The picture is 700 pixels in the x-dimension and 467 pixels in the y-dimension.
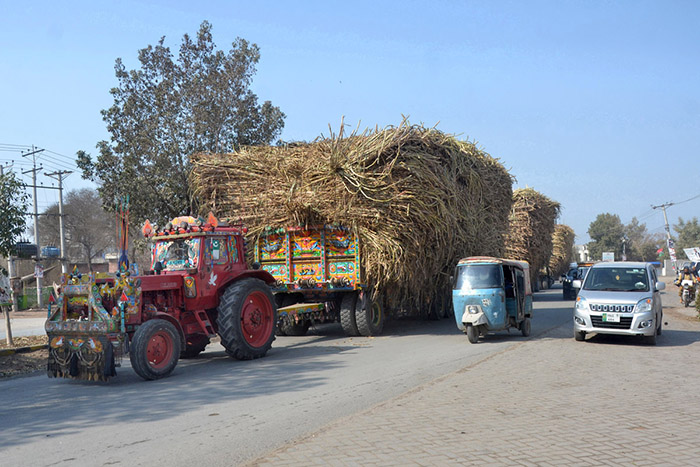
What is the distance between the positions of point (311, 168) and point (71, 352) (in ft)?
22.8

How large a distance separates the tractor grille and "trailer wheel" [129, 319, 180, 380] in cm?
828

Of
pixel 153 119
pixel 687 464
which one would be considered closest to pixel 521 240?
pixel 153 119

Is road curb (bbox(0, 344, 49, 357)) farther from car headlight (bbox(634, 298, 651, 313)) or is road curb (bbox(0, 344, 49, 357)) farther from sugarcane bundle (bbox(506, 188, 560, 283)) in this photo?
sugarcane bundle (bbox(506, 188, 560, 283))

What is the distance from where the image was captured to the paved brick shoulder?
5.28m

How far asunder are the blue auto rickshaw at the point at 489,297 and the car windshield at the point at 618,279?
5.11 ft

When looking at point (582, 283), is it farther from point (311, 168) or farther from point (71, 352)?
point (71, 352)

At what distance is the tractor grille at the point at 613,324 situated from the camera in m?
12.2

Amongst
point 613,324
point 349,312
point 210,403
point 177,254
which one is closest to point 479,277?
point 613,324

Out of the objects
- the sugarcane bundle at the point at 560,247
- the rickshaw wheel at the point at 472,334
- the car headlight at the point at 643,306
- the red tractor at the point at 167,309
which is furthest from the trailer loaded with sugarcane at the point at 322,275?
the sugarcane bundle at the point at 560,247

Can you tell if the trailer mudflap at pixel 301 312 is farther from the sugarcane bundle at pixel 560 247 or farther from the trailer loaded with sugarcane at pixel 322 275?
the sugarcane bundle at pixel 560 247

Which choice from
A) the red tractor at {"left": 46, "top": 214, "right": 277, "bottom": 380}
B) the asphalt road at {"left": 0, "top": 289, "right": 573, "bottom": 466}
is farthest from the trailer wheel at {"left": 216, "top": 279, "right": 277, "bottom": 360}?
the asphalt road at {"left": 0, "top": 289, "right": 573, "bottom": 466}

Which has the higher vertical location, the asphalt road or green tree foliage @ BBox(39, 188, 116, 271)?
green tree foliage @ BBox(39, 188, 116, 271)

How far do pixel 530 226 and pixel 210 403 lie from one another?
23599 mm

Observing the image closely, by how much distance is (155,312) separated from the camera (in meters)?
9.90
